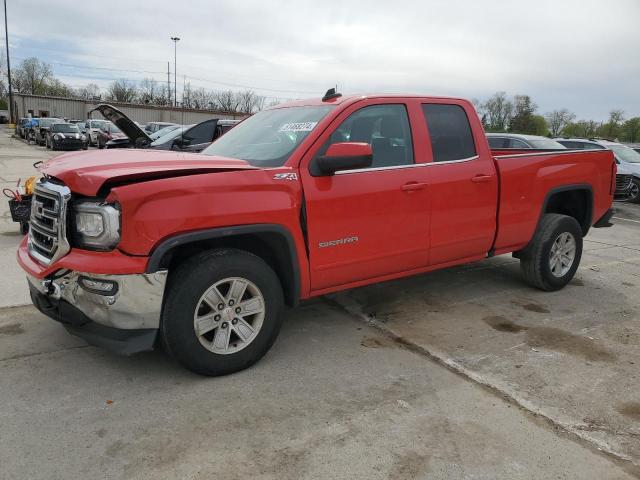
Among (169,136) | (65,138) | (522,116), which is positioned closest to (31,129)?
(65,138)

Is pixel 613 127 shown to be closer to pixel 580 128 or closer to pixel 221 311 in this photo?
pixel 580 128

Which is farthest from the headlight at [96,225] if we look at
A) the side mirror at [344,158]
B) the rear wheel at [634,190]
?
the rear wheel at [634,190]

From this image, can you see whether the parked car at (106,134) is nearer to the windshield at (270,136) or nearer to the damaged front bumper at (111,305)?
the windshield at (270,136)

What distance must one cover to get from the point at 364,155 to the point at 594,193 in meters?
3.61

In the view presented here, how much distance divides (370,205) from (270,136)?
1018 mm

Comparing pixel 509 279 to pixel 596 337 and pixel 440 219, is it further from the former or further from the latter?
pixel 440 219

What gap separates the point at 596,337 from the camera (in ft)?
14.4

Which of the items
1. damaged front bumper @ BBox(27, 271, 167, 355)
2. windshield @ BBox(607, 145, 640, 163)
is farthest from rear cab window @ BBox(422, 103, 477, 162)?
windshield @ BBox(607, 145, 640, 163)

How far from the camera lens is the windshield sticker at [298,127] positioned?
12.9ft

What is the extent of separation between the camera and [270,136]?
4.21 metres

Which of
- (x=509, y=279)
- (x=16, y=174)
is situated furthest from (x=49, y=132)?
(x=509, y=279)

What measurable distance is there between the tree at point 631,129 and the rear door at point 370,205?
62.7 metres

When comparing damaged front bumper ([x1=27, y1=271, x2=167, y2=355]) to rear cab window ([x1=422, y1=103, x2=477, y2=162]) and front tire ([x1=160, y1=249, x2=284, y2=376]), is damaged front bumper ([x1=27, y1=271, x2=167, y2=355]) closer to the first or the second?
front tire ([x1=160, y1=249, x2=284, y2=376])

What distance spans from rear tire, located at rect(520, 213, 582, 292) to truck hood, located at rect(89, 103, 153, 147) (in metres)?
6.72
